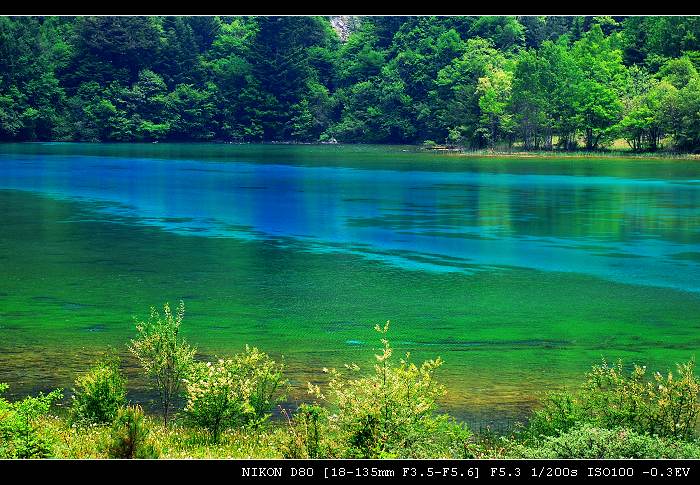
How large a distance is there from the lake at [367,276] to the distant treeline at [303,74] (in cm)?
5100

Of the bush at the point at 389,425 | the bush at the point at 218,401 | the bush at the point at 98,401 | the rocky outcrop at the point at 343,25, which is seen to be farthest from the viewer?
the rocky outcrop at the point at 343,25

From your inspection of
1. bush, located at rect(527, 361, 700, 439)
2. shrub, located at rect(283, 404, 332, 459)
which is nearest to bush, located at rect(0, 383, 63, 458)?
shrub, located at rect(283, 404, 332, 459)

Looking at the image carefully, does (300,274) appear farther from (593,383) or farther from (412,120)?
(412,120)

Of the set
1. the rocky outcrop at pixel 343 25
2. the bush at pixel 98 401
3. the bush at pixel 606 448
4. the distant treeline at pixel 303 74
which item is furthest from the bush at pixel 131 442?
the rocky outcrop at pixel 343 25

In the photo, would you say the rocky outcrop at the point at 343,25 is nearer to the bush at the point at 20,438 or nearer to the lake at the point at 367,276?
the lake at the point at 367,276

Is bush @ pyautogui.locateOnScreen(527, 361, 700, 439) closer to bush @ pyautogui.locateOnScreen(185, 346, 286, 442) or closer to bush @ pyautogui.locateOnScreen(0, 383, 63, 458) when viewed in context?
bush @ pyautogui.locateOnScreen(185, 346, 286, 442)

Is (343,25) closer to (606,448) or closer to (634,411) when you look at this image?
(634,411)

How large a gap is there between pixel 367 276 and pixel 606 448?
15.9 metres

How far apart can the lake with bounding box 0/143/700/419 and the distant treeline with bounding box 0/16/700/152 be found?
51003mm

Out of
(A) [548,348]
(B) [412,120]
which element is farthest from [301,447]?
(B) [412,120]

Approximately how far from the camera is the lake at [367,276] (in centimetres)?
1653

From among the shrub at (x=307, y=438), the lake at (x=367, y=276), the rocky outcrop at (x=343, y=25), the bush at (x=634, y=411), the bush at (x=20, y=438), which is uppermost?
the rocky outcrop at (x=343, y=25)

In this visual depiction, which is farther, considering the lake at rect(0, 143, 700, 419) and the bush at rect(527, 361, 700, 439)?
the lake at rect(0, 143, 700, 419)

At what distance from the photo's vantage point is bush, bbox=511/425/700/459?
896 centimetres
